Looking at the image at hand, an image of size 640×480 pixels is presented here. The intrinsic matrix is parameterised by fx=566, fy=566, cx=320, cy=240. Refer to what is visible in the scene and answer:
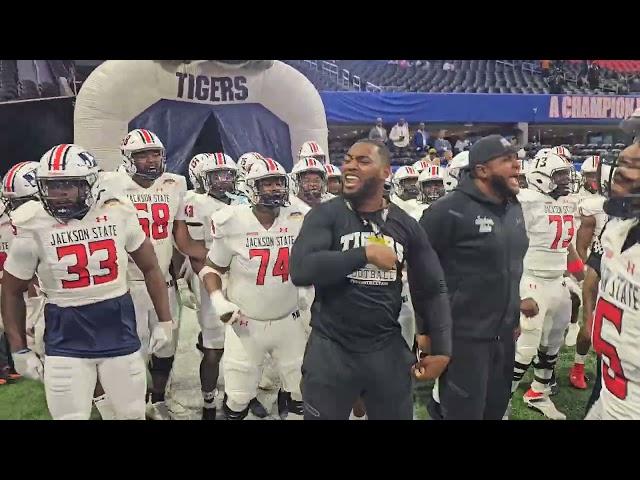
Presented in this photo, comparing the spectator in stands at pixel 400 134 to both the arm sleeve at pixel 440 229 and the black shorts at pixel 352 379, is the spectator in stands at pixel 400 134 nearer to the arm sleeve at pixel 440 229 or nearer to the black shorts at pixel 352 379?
the arm sleeve at pixel 440 229

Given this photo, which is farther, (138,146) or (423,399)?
(138,146)

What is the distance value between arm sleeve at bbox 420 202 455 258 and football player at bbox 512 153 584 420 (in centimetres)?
95

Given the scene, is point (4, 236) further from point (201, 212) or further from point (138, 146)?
point (201, 212)

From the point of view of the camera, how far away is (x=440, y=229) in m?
2.47

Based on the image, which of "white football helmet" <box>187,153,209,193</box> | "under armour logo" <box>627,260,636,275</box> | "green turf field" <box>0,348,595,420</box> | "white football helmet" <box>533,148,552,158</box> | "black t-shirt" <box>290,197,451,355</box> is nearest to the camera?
"under armour logo" <box>627,260,636,275</box>

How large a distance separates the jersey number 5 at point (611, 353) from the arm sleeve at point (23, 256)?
7.60 feet

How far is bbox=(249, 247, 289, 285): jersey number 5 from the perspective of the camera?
2854 mm

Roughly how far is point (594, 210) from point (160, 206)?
242 cm

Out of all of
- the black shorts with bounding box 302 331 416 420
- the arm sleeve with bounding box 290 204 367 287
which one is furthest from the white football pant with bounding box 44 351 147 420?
the arm sleeve with bounding box 290 204 367 287

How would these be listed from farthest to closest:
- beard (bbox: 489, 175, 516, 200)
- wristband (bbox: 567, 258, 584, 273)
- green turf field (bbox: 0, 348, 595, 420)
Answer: wristband (bbox: 567, 258, 584, 273) → green turf field (bbox: 0, 348, 595, 420) → beard (bbox: 489, 175, 516, 200)

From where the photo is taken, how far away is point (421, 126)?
9.89 ft

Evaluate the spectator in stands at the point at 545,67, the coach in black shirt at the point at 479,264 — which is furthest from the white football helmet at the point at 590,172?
the coach in black shirt at the point at 479,264

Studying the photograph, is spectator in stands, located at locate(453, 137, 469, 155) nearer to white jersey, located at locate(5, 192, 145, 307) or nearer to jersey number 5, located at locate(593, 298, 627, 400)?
jersey number 5, located at locate(593, 298, 627, 400)

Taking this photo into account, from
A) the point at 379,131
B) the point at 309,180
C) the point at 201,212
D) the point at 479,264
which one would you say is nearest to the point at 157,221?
the point at 201,212
